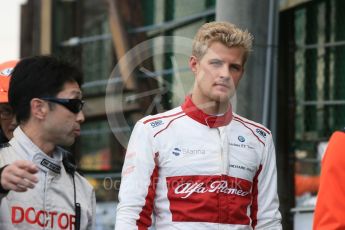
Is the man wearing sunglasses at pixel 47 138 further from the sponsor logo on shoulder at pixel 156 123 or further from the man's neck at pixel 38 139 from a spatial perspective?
the sponsor logo on shoulder at pixel 156 123

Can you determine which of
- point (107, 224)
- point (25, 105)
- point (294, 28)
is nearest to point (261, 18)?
point (25, 105)

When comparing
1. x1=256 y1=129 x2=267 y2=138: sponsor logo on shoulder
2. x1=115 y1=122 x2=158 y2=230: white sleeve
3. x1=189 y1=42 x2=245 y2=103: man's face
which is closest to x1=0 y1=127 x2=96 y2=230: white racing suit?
x1=115 y1=122 x2=158 y2=230: white sleeve

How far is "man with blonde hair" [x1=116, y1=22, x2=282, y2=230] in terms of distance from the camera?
5.21m

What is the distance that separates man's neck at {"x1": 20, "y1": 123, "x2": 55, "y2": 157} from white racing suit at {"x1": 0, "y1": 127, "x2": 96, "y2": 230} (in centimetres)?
3

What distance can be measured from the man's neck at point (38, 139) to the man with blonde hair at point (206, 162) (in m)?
0.36

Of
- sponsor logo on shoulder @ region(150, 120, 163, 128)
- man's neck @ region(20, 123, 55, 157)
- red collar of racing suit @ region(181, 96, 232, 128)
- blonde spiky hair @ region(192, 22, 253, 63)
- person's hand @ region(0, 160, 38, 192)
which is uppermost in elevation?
blonde spiky hair @ region(192, 22, 253, 63)

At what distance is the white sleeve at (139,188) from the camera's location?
17.1 ft

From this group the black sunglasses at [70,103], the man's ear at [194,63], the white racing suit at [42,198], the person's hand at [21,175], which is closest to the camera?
the person's hand at [21,175]

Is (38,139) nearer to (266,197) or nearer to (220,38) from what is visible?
(220,38)

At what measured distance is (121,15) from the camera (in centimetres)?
1130

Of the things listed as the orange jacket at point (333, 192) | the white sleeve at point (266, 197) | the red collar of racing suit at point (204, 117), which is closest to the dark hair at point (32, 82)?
the red collar of racing suit at point (204, 117)

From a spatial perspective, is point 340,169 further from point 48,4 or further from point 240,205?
point 48,4

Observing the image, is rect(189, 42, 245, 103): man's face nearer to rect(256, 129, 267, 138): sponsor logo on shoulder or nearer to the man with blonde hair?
the man with blonde hair

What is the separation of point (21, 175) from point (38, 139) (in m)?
0.84
